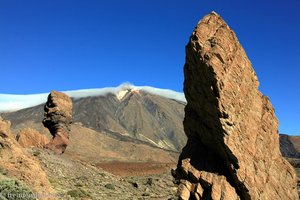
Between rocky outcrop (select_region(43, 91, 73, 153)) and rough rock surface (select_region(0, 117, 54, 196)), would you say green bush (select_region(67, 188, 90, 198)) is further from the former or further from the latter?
rocky outcrop (select_region(43, 91, 73, 153))

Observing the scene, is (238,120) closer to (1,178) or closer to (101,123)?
(1,178)

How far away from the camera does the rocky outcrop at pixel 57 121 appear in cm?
4706

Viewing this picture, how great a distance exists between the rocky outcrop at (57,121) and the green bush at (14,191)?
33.1 meters

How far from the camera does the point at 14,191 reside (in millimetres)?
13508

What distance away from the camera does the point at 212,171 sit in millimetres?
17109

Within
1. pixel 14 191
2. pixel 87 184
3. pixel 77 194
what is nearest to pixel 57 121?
pixel 87 184

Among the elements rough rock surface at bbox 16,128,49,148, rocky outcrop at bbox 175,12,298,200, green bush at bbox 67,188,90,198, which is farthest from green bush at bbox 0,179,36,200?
rough rock surface at bbox 16,128,49,148

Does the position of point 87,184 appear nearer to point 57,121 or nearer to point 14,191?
point 57,121

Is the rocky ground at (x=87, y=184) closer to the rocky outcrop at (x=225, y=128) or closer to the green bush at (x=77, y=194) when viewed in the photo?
the green bush at (x=77, y=194)

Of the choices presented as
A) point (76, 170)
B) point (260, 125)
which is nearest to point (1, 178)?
point (260, 125)

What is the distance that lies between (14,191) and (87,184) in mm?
23421

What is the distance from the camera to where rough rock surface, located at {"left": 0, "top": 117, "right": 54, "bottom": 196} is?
15.6 m

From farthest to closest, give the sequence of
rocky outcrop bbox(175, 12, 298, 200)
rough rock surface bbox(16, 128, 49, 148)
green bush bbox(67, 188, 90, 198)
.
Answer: rough rock surface bbox(16, 128, 49, 148), green bush bbox(67, 188, 90, 198), rocky outcrop bbox(175, 12, 298, 200)

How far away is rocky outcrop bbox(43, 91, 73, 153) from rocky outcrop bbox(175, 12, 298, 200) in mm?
31089
